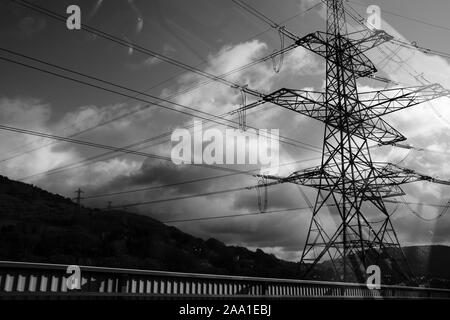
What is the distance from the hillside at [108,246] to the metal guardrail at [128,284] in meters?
75.1

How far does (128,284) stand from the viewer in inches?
467

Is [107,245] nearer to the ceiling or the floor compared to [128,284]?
nearer to the ceiling

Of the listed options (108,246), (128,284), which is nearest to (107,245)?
(108,246)

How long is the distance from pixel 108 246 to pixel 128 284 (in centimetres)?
12663

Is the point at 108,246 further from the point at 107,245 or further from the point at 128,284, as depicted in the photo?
the point at 128,284

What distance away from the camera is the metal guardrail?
959 cm

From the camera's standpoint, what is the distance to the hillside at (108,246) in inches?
4402

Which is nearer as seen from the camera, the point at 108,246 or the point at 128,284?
the point at 128,284

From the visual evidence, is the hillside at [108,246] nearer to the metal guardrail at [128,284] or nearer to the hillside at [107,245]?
the hillside at [107,245]

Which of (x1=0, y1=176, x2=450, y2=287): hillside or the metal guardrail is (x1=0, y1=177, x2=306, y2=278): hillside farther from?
the metal guardrail

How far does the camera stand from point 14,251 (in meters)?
115

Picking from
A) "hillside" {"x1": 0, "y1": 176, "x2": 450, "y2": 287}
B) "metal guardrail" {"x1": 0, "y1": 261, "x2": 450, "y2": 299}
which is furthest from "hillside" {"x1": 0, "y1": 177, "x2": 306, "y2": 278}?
"metal guardrail" {"x1": 0, "y1": 261, "x2": 450, "y2": 299}

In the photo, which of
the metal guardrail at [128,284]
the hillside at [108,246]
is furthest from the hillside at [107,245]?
the metal guardrail at [128,284]

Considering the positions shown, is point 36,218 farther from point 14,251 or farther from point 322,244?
point 322,244
